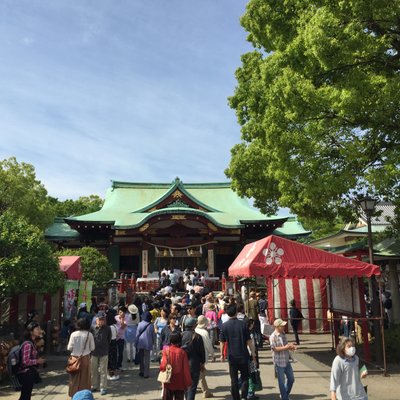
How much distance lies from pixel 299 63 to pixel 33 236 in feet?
24.3

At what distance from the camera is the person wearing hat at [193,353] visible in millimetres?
6360

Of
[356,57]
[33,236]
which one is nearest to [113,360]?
[33,236]

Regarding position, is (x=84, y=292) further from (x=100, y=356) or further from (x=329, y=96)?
(x=329, y=96)

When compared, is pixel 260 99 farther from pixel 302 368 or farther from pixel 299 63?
pixel 302 368

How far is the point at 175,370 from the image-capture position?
561 centimetres

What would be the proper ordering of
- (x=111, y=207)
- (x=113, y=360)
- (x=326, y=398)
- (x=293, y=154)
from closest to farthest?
(x=326, y=398) → (x=113, y=360) → (x=293, y=154) → (x=111, y=207)

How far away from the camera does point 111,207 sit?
33406 mm

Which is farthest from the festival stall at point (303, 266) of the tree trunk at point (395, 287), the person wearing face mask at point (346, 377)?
the tree trunk at point (395, 287)

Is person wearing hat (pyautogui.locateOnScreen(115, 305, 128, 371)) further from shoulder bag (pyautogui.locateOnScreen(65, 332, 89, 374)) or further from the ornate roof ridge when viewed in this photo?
the ornate roof ridge

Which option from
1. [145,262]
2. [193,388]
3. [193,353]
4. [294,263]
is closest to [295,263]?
[294,263]

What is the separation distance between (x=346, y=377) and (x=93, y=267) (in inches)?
730

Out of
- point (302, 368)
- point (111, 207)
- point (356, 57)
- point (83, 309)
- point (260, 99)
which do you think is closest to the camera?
point (356, 57)

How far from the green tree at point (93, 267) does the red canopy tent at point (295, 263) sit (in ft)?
45.2

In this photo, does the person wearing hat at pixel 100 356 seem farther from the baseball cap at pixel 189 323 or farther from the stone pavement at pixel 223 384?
the baseball cap at pixel 189 323
